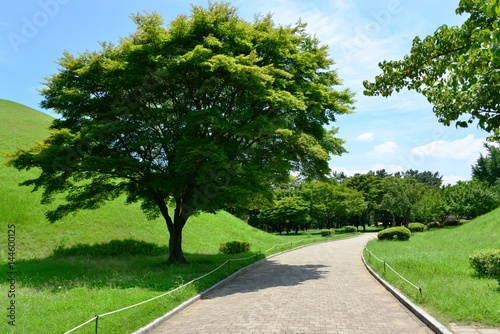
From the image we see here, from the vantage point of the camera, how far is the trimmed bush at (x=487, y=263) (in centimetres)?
1248

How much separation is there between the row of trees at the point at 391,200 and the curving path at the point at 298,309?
3545 centimetres

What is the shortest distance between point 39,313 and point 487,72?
37.8 feet

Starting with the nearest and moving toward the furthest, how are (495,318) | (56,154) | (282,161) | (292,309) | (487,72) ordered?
(487,72), (495,318), (292,309), (56,154), (282,161)

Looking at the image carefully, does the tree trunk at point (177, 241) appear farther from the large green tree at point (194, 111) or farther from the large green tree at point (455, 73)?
the large green tree at point (455, 73)

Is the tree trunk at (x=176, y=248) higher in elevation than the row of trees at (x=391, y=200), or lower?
lower

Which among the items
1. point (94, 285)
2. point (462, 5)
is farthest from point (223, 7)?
point (94, 285)

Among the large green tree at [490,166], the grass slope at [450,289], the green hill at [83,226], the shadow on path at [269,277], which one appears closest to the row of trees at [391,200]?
the large green tree at [490,166]

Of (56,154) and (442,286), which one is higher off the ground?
(56,154)

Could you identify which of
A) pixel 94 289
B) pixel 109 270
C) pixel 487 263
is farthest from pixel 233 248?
pixel 487 263

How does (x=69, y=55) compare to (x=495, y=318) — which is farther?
(x=69, y=55)

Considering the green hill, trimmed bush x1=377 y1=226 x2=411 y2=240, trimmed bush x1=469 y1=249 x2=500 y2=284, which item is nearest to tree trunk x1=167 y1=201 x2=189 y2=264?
the green hill

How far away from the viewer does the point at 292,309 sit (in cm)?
991

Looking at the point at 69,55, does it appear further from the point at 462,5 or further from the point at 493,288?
the point at 493,288

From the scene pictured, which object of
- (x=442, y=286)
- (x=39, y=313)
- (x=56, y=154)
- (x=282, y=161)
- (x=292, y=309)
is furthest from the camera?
(x=282, y=161)
